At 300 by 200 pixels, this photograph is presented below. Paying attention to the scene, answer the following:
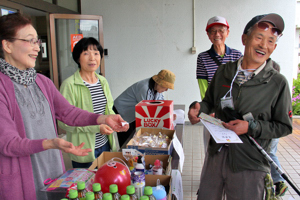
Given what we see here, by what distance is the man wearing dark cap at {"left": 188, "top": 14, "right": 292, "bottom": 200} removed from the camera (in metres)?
1.41

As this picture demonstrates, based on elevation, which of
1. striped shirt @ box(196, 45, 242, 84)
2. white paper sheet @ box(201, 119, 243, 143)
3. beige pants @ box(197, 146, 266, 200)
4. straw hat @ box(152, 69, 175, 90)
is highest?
striped shirt @ box(196, 45, 242, 84)

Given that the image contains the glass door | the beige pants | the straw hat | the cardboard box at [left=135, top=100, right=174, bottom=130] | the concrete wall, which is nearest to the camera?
the beige pants

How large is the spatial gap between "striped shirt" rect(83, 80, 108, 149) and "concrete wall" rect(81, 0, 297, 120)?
143 inches

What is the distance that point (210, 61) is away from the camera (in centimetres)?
253

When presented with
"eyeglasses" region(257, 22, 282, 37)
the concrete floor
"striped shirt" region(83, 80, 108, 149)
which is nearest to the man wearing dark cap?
"eyeglasses" region(257, 22, 282, 37)

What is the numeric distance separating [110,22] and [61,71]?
65.7 inches

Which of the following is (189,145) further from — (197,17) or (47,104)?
(47,104)

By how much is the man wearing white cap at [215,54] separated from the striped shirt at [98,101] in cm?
109

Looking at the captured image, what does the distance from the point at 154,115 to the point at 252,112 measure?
803 millimetres

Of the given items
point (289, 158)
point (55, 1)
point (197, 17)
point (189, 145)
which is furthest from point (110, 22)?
point (289, 158)

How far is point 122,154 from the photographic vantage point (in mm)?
1568

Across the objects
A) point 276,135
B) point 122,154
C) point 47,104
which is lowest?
point 122,154

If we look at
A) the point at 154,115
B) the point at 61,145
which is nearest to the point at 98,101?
the point at 154,115

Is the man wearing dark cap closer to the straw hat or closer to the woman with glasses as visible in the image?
the woman with glasses
